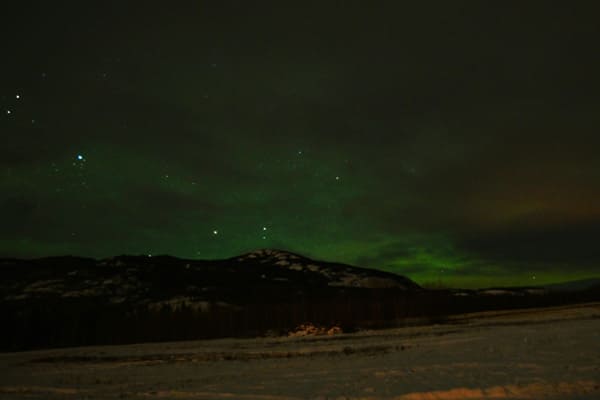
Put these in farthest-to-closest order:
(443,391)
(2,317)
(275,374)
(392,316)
A: (392,316), (2,317), (275,374), (443,391)

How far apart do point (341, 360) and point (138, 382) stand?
1019cm

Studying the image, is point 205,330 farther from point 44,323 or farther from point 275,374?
point 275,374

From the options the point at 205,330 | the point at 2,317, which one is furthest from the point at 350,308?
the point at 2,317

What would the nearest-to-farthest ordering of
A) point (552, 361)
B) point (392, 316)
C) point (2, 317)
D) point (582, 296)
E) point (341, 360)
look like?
point (552, 361)
point (341, 360)
point (2, 317)
point (392, 316)
point (582, 296)

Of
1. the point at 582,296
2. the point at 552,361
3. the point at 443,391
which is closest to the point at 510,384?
the point at 443,391

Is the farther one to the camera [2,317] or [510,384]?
[2,317]

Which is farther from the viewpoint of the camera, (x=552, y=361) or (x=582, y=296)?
(x=582, y=296)

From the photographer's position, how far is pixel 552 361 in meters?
20.2

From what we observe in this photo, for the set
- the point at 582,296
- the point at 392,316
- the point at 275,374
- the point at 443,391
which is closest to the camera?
the point at 443,391

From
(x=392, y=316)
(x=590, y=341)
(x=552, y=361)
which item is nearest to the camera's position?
(x=552, y=361)

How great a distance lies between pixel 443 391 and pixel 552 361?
7030 mm

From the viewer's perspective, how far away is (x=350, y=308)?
7425 cm

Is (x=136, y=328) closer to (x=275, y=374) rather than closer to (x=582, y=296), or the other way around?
(x=275, y=374)

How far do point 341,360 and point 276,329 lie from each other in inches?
1753
